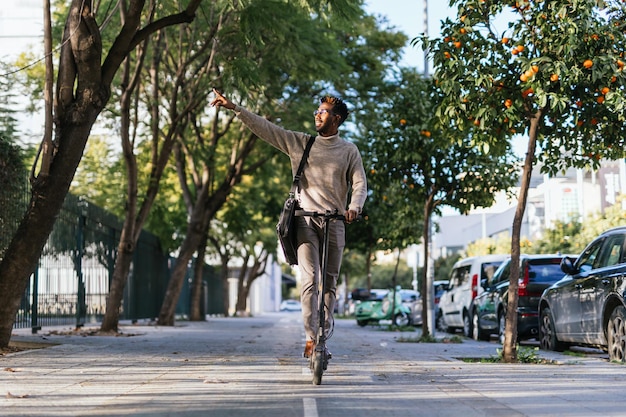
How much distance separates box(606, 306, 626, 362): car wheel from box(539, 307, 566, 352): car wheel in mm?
2521

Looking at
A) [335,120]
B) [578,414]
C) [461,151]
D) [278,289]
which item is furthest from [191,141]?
[278,289]

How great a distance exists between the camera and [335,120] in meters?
8.70

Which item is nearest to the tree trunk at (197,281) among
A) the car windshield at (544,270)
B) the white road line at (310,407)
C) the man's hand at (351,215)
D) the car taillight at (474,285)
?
the car taillight at (474,285)

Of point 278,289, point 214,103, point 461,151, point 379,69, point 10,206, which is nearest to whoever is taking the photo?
point 214,103

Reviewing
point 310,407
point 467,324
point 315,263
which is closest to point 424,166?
point 467,324

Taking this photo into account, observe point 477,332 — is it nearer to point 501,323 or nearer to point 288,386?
point 501,323

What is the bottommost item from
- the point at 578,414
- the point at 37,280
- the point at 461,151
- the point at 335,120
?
the point at 578,414

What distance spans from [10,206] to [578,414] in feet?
33.1

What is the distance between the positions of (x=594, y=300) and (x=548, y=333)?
8.39 feet

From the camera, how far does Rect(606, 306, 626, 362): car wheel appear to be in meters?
11.8

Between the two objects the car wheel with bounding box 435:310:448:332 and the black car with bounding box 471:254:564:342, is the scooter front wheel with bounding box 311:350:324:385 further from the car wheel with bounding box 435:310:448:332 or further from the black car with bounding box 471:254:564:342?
the car wheel with bounding box 435:310:448:332

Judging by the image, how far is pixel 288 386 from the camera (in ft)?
26.6

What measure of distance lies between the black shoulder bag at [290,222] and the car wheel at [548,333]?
7.26m

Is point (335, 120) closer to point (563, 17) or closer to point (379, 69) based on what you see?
point (563, 17)
